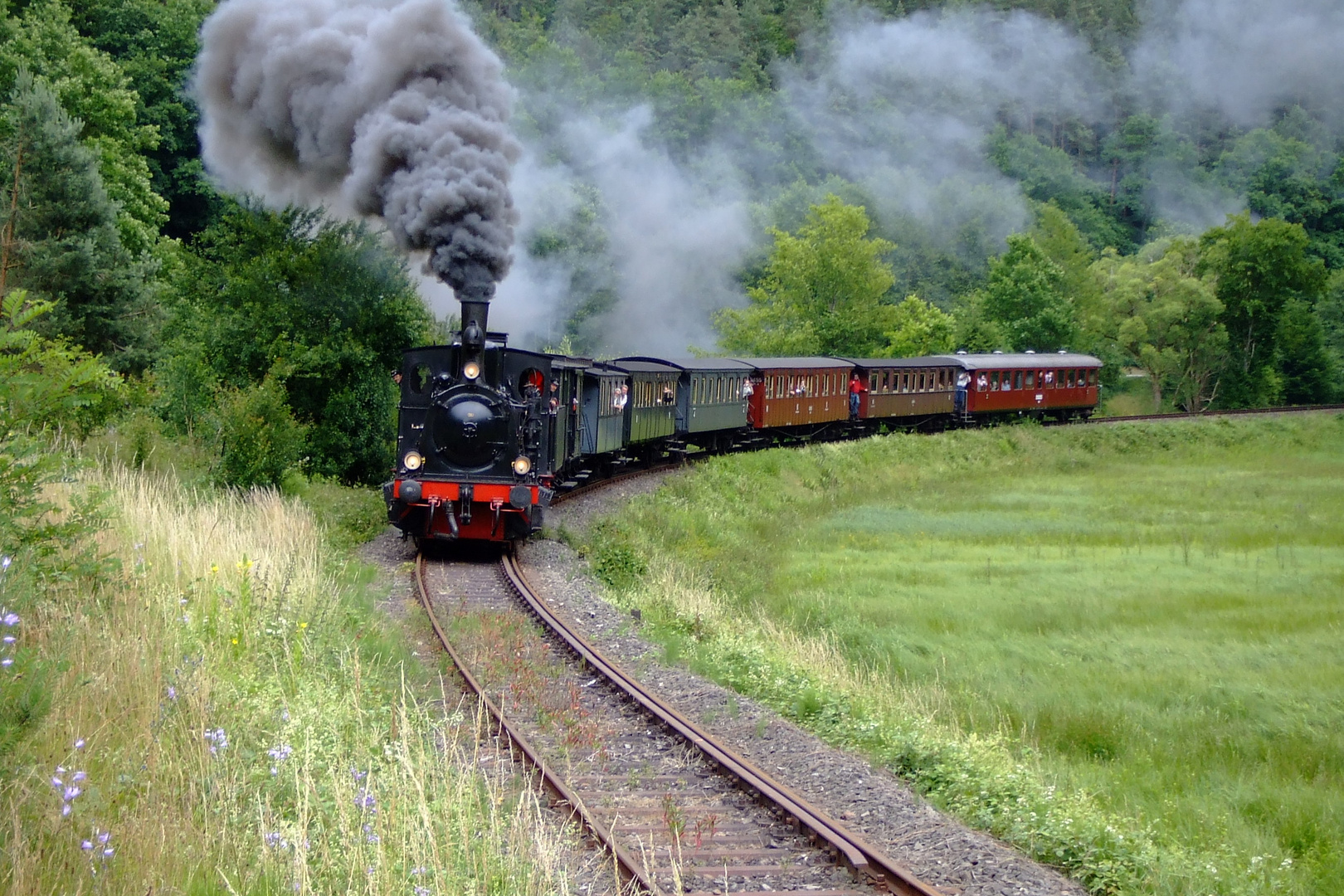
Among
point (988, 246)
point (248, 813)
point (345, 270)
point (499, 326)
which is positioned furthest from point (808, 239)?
point (248, 813)

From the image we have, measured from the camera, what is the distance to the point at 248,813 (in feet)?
16.3

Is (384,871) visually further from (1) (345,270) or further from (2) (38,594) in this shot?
(1) (345,270)

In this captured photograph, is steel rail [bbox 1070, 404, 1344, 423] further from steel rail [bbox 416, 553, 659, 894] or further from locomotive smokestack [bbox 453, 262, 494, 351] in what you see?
steel rail [bbox 416, 553, 659, 894]

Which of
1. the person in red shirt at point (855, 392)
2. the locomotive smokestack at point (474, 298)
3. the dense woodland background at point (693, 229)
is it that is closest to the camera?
the locomotive smokestack at point (474, 298)

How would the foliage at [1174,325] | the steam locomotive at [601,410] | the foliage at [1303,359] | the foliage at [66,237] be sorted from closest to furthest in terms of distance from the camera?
the steam locomotive at [601,410]
the foliage at [66,237]
the foliage at [1174,325]
the foliage at [1303,359]

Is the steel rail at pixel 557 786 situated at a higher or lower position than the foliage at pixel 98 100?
lower

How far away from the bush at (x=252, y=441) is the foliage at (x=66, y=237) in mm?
13825

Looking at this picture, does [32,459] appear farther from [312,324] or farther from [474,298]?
[312,324]

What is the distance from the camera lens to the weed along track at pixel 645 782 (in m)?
6.02

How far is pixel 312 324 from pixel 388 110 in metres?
8.24

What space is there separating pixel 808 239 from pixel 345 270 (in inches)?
1313

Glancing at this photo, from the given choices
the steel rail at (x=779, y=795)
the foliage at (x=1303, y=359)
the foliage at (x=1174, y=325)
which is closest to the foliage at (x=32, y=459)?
the steel rail at (x=779, y=795)

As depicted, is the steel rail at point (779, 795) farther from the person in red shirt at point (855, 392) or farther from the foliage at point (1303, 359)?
the foliage at point (1303, 359)

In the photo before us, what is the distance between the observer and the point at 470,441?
14.6 m
